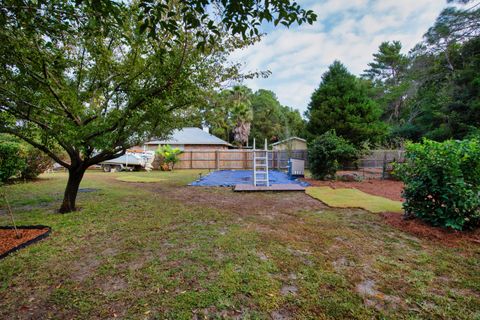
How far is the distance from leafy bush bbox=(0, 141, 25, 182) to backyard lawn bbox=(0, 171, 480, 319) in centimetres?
454

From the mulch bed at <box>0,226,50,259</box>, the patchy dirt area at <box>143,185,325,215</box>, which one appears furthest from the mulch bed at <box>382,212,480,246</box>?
the mulch bed at <box>0,226,50,259</box>

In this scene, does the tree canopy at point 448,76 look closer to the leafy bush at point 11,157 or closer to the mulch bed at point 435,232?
the mulch bed at point 435,232

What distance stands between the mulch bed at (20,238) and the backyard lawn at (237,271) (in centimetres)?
11

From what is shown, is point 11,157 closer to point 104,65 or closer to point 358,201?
point 104,65

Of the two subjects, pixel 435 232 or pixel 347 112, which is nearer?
pixel 435 232

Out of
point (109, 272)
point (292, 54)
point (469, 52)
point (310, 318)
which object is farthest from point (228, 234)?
point (469, 52)

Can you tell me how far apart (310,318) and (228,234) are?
1831 mm

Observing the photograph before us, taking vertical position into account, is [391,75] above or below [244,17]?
above

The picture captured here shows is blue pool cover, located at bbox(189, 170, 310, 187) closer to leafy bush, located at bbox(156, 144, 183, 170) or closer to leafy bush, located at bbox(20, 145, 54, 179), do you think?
leafy bush, located at bbox(156, 144, 183, 170)

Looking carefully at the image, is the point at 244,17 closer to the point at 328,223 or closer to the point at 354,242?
the point at 354,242

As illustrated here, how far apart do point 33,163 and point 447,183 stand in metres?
13.1

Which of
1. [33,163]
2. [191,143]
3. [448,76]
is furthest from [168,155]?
[448,76]

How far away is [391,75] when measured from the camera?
87.7ft

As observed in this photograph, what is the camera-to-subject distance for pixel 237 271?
2.22 m
